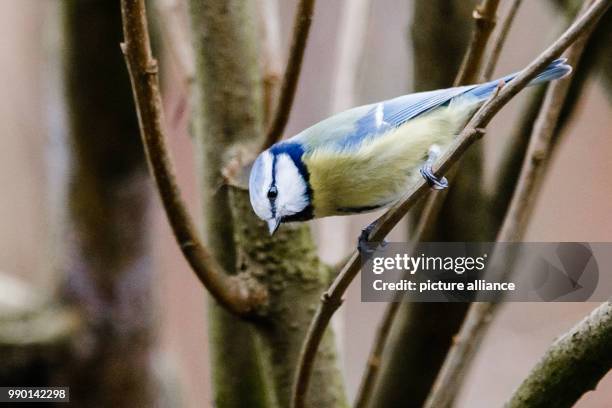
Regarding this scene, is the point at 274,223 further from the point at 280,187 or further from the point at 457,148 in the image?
the point at 457,148

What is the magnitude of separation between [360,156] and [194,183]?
9.0 inches

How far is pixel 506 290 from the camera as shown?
623 millimetres

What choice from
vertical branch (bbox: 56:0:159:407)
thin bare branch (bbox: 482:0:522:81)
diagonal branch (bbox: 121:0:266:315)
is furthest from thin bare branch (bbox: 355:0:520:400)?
vertical branch (bbox: 56:0:159:407)

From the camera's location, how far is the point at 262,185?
550mm

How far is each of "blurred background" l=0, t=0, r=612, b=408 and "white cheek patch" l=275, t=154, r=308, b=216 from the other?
10cm

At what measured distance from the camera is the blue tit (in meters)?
0.56

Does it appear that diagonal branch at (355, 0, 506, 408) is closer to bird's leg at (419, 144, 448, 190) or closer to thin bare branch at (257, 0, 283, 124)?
bird's leg at (419, 144, 448, 190)

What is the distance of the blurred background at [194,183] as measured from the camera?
66cm

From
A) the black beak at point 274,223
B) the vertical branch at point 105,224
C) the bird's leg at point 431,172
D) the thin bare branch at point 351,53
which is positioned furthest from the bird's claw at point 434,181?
the vertical branch at point 105,224

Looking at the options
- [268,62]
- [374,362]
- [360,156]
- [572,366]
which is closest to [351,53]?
[268,62]

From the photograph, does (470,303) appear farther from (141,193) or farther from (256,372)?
(141,193)

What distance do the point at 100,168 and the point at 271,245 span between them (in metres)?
0.33


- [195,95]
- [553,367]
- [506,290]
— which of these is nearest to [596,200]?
[506,290]

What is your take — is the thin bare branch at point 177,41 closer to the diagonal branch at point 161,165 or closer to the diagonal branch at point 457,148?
the diagonal branch at point 161,165
